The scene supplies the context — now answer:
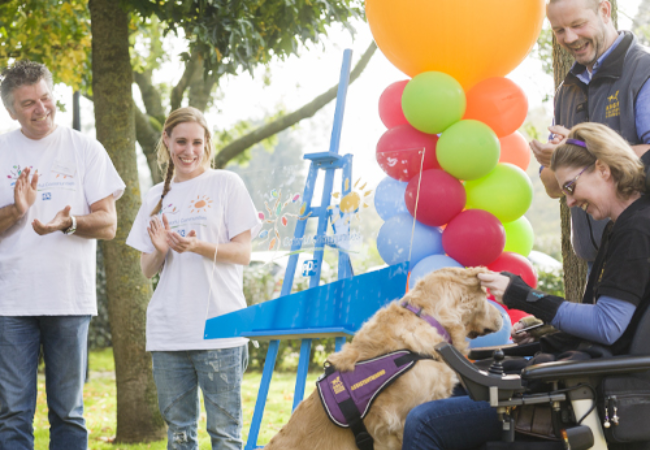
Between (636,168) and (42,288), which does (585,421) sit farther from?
(42,288)

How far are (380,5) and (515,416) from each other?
2.42 meters

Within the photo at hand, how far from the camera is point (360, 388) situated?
7.45ft

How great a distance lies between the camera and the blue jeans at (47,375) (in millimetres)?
3057

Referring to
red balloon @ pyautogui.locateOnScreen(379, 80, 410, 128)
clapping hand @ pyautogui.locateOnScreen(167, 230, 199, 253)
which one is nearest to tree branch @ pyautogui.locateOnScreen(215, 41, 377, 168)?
red balloon @ pyautogui.locateOnScreen(379, 80, 410, 128)

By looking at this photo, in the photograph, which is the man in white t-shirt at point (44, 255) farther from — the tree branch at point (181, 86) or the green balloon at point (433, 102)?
the tree branch at point (181, 86)

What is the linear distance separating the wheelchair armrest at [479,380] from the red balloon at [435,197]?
1.33 m

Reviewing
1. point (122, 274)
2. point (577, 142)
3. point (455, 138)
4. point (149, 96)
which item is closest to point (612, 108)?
point (577, 142)

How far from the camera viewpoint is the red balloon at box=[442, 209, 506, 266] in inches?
126

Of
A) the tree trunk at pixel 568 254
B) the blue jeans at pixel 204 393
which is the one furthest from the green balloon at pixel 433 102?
the blue jeans at pixel 204 393

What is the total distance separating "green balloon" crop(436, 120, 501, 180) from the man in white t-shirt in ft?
5.91

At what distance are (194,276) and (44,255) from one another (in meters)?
0.79

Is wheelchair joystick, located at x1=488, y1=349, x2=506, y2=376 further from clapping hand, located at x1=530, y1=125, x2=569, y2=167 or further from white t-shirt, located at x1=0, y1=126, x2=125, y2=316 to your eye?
white t-shirt, located at x1=0, y1=126, x2=125, y2=316

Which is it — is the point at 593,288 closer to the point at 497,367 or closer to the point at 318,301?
the point at 497,367

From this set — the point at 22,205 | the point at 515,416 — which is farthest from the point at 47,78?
the point at 515,416
